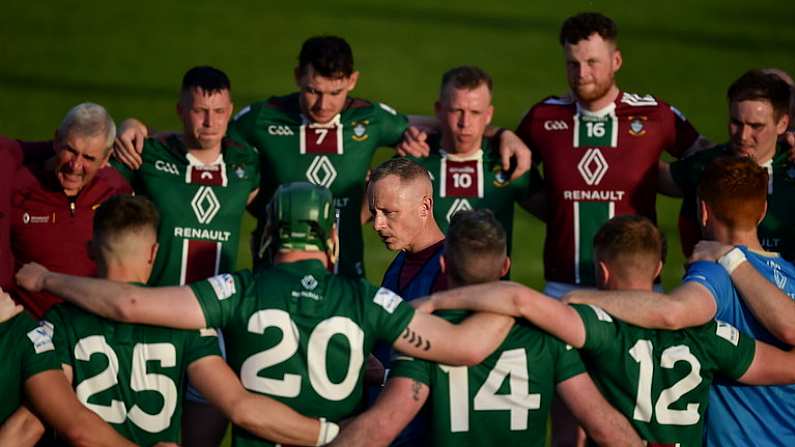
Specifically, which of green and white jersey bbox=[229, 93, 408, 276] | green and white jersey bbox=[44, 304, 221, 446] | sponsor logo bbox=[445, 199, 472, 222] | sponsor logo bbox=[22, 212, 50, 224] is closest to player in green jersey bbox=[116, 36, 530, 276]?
green and white jersey bbox=[229, 93, 408, 276]

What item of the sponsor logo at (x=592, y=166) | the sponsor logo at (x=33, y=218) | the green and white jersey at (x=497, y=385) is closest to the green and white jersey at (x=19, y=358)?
the green and white jersey at (x=497, y=385)

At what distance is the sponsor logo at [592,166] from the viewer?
8.15 m

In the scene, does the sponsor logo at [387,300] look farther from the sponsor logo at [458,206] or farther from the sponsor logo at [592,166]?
the sponsor logo at [592,166]

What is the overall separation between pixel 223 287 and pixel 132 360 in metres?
0.50

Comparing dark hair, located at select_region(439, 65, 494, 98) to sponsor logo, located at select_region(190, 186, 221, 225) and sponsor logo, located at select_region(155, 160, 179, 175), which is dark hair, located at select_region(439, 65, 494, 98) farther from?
sponsor logo, located at select_region(155, 160, 179, 175)

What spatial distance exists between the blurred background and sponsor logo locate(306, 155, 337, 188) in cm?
541

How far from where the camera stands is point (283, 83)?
1549 cm

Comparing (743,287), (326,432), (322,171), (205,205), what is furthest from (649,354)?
(205,205)

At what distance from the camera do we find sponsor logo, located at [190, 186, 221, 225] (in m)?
7.96

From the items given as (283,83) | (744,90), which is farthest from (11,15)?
(744,90)

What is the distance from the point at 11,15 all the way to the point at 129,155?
920 cm

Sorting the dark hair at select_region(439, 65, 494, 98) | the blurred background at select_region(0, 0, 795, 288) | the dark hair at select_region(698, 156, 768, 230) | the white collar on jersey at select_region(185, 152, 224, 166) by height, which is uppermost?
the blurred background at select_region(0, 0, 795, 288)

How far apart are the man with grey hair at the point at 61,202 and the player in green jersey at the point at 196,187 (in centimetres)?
37

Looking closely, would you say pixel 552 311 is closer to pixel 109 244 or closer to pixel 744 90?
pixel 109 244
